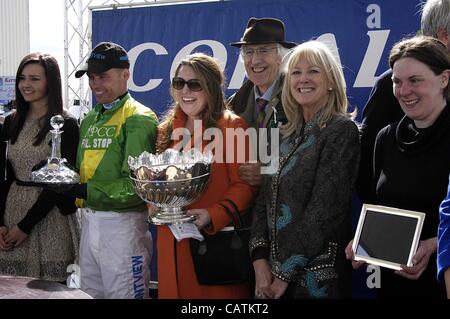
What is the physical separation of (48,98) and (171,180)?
3.96ft

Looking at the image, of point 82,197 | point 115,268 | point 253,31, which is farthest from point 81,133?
point 253,31

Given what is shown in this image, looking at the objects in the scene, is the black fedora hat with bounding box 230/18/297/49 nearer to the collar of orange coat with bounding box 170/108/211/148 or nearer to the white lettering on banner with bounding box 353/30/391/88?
the collar of orange coat with bounding box 170/108/211/148

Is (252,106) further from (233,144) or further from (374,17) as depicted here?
(374,17)

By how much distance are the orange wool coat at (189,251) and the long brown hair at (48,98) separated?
3.37ft

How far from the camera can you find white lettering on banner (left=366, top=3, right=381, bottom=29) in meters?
3.62

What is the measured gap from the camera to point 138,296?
2693mm

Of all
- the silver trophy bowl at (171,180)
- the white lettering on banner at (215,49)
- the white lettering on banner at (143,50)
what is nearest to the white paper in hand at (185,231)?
the silver trophy bowl at (171,180)

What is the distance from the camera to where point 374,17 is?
364 cm

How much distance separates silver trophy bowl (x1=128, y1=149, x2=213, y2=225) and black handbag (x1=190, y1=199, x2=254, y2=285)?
6.1 inches

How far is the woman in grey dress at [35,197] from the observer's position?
2906mm

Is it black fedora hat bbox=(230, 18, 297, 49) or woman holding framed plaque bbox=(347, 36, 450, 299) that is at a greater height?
black fedora hat bbox=(230, 18, 297, 49)

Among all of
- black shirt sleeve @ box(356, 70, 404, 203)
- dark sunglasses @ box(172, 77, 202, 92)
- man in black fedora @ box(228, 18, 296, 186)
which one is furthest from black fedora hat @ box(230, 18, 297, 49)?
black shirt sleeve @ box(356, 70, 404, 203)

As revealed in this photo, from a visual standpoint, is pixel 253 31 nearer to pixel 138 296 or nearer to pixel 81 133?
pixel 81 133

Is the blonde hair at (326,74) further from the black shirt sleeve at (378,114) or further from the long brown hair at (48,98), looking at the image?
the long brown hair at (48,98)
